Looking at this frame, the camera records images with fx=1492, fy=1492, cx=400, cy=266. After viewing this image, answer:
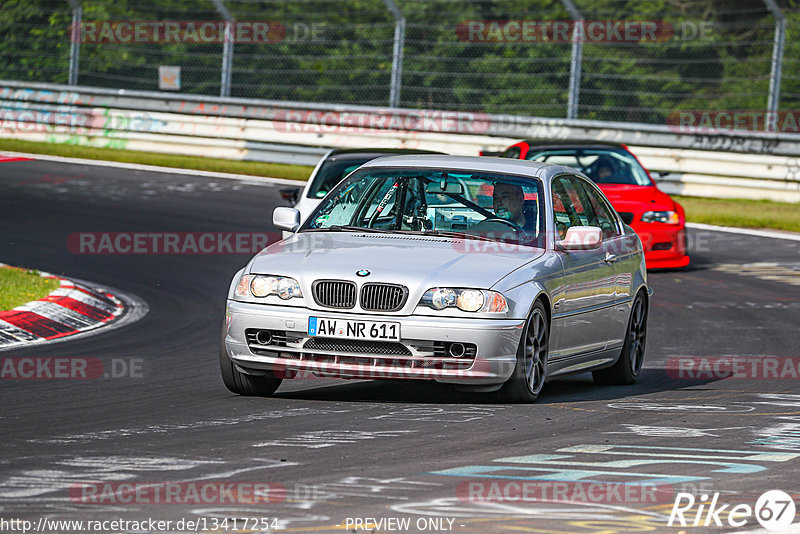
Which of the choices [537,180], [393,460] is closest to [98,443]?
[393,460]

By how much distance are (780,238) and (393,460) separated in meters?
14.8

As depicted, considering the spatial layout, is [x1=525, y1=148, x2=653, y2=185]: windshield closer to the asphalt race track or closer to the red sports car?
the red sports car

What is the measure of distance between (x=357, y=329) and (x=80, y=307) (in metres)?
4.89

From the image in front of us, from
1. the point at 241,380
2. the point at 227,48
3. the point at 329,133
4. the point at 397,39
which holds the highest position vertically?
the point at 397,39

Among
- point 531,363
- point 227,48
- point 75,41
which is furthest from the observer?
point 75,41

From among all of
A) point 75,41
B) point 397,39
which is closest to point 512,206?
point 397,39

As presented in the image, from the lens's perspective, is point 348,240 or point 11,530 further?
point 348,240

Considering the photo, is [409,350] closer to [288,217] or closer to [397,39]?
[288,217]

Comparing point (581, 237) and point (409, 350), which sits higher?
point (581, 237)

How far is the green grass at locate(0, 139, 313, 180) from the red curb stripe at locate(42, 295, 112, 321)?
1309 centimetres

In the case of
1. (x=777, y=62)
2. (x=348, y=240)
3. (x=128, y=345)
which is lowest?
(x=128, y=345)

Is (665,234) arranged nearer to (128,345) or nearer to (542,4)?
(128,345)

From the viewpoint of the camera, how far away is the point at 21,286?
12.8 m

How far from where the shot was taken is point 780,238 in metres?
20.4
